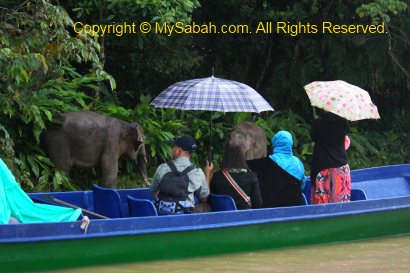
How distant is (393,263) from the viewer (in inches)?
408

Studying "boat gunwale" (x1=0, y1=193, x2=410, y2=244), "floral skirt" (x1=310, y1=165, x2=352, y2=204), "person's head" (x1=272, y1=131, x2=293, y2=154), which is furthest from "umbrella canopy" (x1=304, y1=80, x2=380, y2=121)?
"boat gunwale" (x1=0, y1=193, x2=410, y2=244)

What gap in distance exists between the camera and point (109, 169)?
13.7 m

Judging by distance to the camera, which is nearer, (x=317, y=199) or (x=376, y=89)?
(x=317, y=199)

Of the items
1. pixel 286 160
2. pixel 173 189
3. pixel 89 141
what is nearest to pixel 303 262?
pixel 286 160

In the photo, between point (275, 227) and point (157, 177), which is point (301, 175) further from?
point (157, 177)

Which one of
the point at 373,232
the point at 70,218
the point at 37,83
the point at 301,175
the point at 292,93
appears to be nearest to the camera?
the point at 70,218

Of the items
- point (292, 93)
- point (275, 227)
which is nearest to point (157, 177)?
point (275, 227)

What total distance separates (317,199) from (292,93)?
22.0 feet

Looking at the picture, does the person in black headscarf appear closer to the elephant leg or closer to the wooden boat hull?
the wooden boat hull

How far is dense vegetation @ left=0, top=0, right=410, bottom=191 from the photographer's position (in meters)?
12.6

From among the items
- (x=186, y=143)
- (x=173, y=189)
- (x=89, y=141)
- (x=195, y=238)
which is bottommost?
(x=195, y=238)

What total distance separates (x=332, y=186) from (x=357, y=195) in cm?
97

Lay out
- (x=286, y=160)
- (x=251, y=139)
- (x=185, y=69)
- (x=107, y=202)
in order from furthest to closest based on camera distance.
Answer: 1. (x=185, y=69)
2. (x=251, y=139)
3. (x=286, y=160)
4. (x=107, y=202)

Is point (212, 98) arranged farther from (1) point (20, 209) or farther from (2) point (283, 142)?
(1) point (20, 209)
